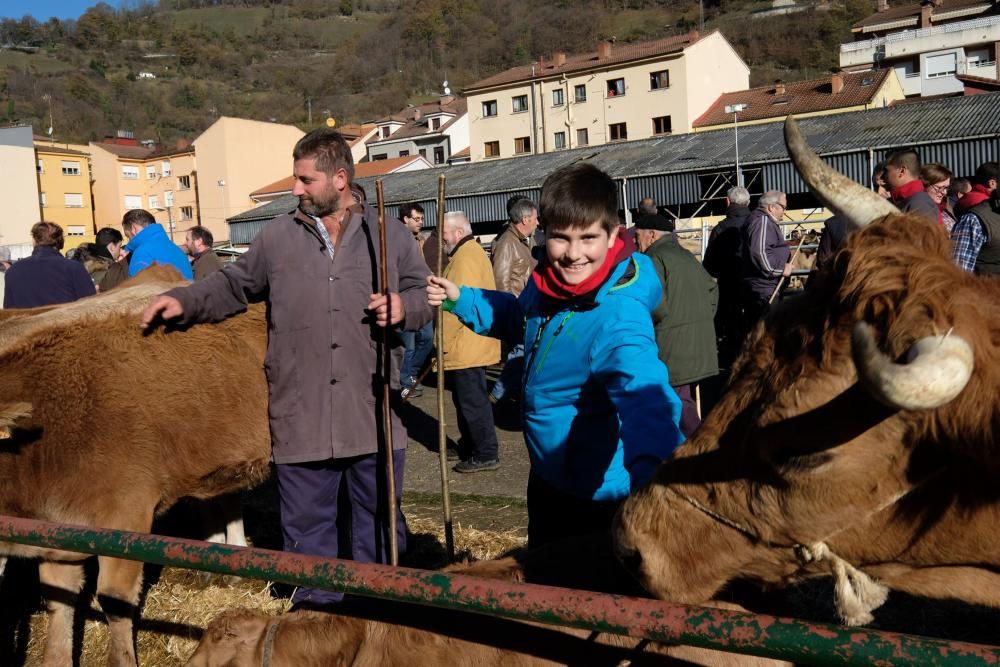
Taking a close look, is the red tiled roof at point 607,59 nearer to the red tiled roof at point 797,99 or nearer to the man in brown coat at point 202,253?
the red tiled roof at point 797,99

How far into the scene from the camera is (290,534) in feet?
13.0

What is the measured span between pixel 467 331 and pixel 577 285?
14.6 feet

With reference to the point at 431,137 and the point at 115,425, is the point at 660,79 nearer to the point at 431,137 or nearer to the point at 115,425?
the point at 431,137

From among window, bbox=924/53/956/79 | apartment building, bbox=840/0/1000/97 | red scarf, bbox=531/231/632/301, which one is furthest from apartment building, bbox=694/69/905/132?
red scarf, bbox=531/231/632/301

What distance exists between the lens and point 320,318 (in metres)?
3.85

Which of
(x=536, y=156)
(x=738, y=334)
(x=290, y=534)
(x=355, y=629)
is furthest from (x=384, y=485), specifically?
(x=536, y=156)

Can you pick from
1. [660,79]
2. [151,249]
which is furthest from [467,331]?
[660,79]

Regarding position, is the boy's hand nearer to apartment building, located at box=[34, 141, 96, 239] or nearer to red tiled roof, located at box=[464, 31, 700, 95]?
red tiled roof, located at box=[464, 31, 700, 95]

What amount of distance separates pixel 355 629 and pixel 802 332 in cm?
159

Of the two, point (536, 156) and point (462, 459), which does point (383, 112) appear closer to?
point (536, 156)

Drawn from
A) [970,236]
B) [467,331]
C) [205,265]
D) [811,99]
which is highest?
[811,99]

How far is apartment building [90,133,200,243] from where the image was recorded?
68062mm

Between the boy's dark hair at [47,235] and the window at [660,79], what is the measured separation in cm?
5184

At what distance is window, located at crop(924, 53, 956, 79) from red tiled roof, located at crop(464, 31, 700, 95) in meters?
18.9
